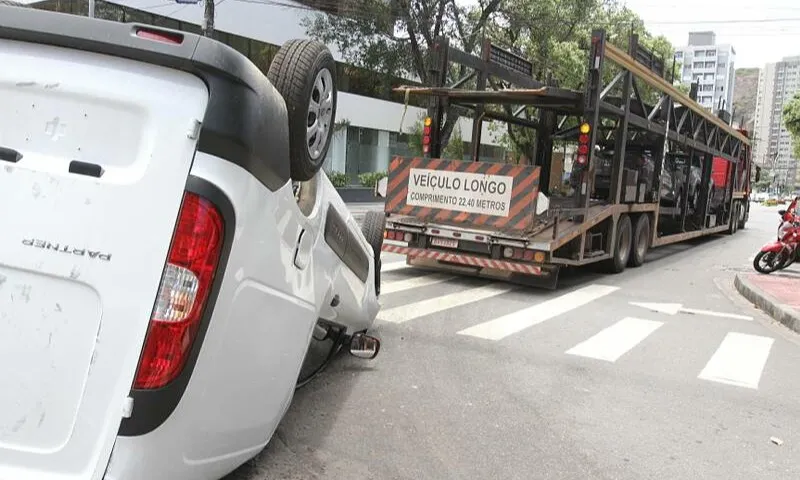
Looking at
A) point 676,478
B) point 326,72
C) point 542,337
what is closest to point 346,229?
point 326,72

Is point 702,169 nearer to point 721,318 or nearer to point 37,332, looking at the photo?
point 721,318

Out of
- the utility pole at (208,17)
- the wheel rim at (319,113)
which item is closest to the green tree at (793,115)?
the utility pole at (208,17)

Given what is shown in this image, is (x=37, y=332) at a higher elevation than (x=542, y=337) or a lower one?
higher

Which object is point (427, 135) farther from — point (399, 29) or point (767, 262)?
point (399, 29)

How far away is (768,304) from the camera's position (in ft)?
29.0

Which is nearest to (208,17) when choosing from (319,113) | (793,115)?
(319,113)

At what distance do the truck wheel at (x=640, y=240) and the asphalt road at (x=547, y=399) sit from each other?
A: 3.81 metres

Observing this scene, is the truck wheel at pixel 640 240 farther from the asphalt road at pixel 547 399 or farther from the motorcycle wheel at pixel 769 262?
the asphalt road at pixel 547 399

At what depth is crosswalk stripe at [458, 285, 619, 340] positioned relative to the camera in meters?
6.73

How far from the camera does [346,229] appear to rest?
165 inches

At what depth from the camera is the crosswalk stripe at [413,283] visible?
874cm

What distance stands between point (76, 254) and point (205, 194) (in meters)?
0.44

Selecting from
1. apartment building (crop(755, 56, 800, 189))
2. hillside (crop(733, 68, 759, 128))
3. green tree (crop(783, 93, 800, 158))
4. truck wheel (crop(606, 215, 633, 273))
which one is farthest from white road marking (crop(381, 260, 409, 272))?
hillside (crop(733, 68, 759, 128))

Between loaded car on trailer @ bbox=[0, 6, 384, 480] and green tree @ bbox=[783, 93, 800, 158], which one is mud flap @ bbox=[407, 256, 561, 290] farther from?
green tree @ bbox=[783, 93, 800, 158]
